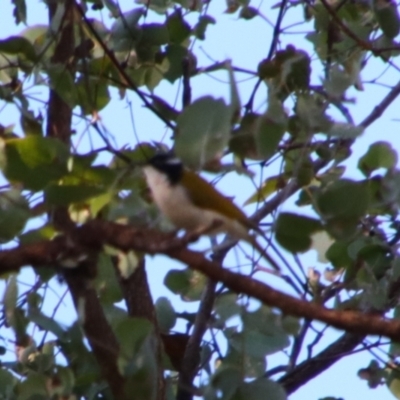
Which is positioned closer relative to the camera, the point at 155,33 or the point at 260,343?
the point at 260,343

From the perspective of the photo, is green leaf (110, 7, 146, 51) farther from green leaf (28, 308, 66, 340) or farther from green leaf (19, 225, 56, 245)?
green leaf (28, 308, 66, 340)

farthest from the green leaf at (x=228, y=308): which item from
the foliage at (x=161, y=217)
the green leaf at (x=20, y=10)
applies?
the green leaf at (x=20, y=10)

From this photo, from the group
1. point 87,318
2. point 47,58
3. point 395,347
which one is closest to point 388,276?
point 395,347

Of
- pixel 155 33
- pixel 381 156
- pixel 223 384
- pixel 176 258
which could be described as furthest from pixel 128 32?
pixel 176 258

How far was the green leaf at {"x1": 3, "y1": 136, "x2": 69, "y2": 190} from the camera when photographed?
2.16 meters

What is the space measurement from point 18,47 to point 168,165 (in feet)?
2.10

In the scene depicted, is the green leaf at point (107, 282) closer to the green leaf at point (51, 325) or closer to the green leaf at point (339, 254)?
the green leaf at point (51, 325)

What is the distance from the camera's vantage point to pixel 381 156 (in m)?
2.62

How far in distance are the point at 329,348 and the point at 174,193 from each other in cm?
97

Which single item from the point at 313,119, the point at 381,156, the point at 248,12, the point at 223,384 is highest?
the point at 248,12

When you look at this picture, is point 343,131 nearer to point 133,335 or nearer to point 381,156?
point 381,156

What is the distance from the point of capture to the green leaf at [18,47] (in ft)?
9.25

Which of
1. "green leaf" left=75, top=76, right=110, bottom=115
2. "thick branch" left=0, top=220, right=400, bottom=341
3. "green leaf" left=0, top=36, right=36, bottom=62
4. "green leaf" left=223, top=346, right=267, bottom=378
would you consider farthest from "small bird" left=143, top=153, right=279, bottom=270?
"thick branch" left=0, top=220, right=400, bottom=341

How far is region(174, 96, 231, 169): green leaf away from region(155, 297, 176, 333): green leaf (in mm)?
1469
